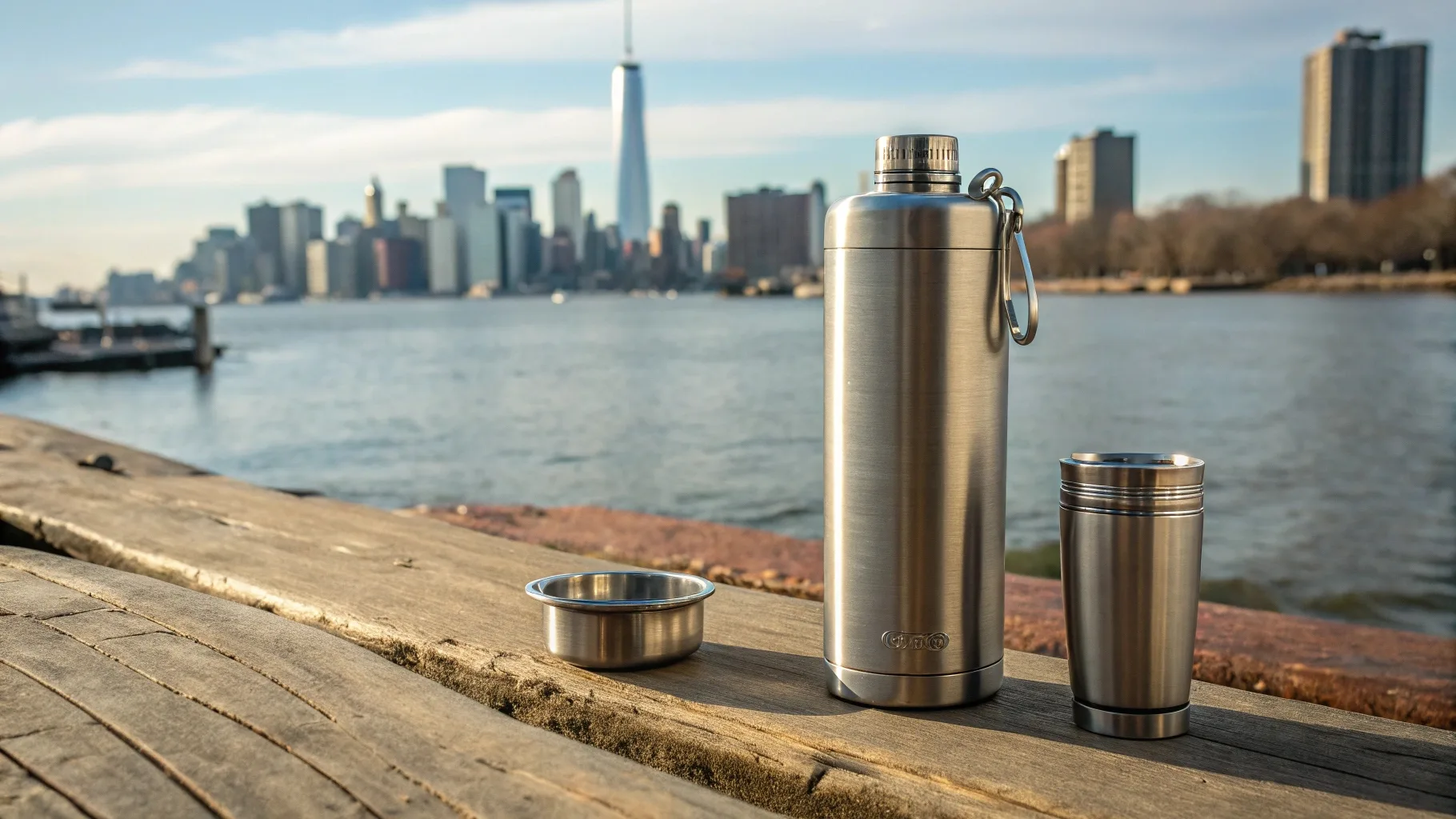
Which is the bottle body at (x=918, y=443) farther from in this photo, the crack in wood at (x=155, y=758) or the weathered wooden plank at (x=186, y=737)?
the crack in wood at (x=155, y=758)

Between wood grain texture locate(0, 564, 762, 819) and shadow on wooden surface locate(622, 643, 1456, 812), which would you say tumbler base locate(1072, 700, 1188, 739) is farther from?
wood grain texture locate(0, 564, 762, 819)

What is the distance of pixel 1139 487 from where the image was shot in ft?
6.36

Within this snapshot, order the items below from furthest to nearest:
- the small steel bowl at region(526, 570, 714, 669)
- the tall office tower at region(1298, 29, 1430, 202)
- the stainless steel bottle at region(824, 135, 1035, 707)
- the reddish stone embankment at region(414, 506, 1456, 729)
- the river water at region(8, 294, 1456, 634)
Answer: the tall office tower at region(1298, 29, 1430, 202) < the river water at region(8, 294, 1456, 634) < the reddish stone embankment at region(414, 506, 1456, 729) < the small steel bowl at region(526, 570, 714, 669) < the stainless steel bottle at region(824, 135, 1035, 707)

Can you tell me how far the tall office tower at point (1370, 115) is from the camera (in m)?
184

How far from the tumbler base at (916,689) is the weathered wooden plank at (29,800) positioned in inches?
49.7

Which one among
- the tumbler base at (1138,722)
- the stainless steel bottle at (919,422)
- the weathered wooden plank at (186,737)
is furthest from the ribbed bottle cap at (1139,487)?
the weathered wooden plank at (186,737)

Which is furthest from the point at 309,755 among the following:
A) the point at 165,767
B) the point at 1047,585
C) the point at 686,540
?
the point at 686,540

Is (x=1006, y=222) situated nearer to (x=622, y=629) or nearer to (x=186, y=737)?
(x=622, y=629)

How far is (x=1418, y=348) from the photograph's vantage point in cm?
5475

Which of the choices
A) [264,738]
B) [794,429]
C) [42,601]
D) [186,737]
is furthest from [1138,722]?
[794,429]

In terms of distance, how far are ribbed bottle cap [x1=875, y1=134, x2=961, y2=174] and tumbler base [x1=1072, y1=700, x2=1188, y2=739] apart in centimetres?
98

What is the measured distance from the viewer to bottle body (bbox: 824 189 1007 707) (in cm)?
214

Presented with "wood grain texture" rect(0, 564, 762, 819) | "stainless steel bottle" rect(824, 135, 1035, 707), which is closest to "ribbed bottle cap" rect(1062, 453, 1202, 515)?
"stainless steel bottle" rect(824, 135, 1035, 707)

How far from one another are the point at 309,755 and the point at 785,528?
13.7 metres
